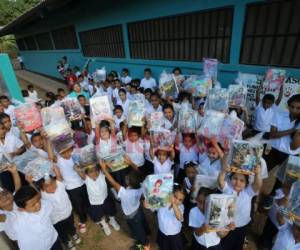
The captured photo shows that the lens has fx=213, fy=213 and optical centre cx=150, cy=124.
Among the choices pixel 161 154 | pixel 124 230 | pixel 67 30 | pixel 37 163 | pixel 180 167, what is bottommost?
pixel 124 230

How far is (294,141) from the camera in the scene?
2.50 m

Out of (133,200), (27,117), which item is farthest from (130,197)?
(27,117)

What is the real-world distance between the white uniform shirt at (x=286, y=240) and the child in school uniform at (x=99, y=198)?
6.30 feet

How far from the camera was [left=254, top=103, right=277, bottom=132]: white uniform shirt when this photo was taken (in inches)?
140

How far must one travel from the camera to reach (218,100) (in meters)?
2.88

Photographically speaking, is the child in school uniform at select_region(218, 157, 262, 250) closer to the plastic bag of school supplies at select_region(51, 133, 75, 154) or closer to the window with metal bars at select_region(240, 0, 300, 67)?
the plastic bag of school supplies at select_region(51, 133, 75, 154)

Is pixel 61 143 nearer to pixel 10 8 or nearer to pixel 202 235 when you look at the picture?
pixel 202 235

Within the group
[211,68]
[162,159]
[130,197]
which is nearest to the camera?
[130,197]

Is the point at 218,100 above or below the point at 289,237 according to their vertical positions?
above

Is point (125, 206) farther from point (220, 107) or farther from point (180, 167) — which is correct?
point (220, 107)

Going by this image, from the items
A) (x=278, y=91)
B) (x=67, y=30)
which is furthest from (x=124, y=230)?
(x=67, y=30)

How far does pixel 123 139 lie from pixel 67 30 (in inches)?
405

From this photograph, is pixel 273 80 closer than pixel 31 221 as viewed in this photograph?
No

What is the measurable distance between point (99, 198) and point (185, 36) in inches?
180
